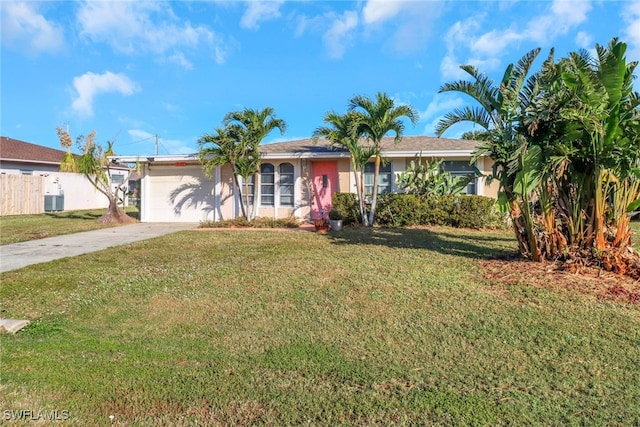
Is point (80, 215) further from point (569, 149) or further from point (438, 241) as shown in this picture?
point (569, 149)

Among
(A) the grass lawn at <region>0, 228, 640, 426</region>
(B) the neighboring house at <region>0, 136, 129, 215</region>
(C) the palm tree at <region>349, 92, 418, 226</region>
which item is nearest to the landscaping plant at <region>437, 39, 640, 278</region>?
(A) the grass lawn at <region>0, 228, 640, 426</region>

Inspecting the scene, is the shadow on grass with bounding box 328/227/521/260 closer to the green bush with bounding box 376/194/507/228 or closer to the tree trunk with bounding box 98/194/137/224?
the green bush with bounding box 376/194/507/228

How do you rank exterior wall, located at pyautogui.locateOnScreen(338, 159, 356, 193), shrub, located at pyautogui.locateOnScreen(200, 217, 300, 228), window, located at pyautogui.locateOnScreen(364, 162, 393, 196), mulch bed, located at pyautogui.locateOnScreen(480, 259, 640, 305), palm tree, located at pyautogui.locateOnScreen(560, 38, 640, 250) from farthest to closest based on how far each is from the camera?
exterior wall, located at pyautogui.locateOnScreen(338, 159, 356, 193)
window, located at pyautogui.locateOnScreen(364, 162, 393, 196)
shrub, located at pyautogui.locateOnScreen(200, 217, 300, 228)
palm tree, located at pyautogui.locateOnScreen(560, 38, 640, 250)
mulch bed, located at pyautogui.locateOnScreen(480, 259, 640, 305)

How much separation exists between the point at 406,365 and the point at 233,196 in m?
13.3

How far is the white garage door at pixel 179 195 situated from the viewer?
1655cm

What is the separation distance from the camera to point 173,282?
20.7 ft

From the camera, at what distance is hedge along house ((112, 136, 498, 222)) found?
1460cm

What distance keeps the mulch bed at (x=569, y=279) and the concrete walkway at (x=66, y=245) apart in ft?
29.0

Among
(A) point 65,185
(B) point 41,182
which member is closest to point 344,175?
(B) point 41,182

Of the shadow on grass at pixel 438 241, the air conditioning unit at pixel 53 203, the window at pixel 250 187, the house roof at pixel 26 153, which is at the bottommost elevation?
the shadow on grass at pixel 438 241

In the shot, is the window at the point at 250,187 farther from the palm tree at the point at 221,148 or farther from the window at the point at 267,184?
the palm tree at the point at 221,148

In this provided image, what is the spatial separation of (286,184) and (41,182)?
1586 centimetres

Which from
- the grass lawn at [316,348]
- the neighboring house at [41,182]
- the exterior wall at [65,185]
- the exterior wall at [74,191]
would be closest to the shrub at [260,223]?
the grass lawn at [316,348]

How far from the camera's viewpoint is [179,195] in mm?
16812
